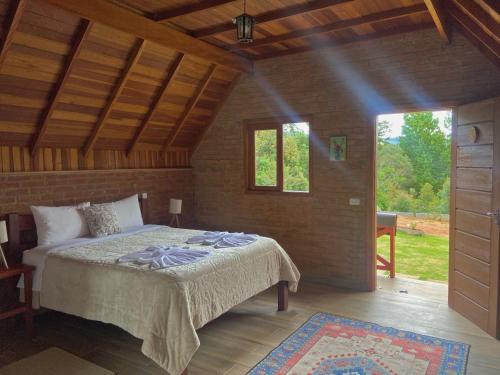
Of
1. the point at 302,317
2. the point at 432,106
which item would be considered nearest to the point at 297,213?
the point at 302,317

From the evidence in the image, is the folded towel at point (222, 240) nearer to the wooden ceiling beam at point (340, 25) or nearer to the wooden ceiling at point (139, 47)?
the wooden ceiling at point (139, 47)

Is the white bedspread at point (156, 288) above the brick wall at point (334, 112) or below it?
below

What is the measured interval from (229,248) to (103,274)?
112 centimetres

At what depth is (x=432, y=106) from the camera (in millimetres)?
4242

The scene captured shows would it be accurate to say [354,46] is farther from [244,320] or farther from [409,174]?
[409,174]

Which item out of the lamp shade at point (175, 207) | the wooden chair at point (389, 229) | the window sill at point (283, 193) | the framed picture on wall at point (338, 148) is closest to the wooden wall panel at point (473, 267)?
the wooden chair at point (389, 229)

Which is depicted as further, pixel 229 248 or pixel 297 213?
pixel 297 213

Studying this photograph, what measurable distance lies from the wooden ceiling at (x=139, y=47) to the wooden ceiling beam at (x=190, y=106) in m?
0.02

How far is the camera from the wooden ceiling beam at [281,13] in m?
3.53

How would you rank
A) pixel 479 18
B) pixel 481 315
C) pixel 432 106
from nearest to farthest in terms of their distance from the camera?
pixel 479 18, pixel 481 315, pixel 432 106

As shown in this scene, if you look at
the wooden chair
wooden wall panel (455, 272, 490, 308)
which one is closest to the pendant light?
wooden wall panel (455, 272, 490, 308)

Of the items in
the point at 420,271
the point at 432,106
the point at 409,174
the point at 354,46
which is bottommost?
the point at 420,271

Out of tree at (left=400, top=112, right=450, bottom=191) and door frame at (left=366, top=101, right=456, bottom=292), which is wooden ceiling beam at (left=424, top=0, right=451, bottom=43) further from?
tree at (left=400, top=112, right=450, bottom=191)

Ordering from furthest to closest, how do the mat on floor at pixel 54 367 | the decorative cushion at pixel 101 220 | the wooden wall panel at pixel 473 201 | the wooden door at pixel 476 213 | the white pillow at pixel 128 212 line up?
the white pillow at pixel 128 212 < the decorative cushion at pixel 101 220 < the wooden wall panel at pixel 473 201 < the wooden door at pixel 476 213 < the mat on floor at pixel 54 367
